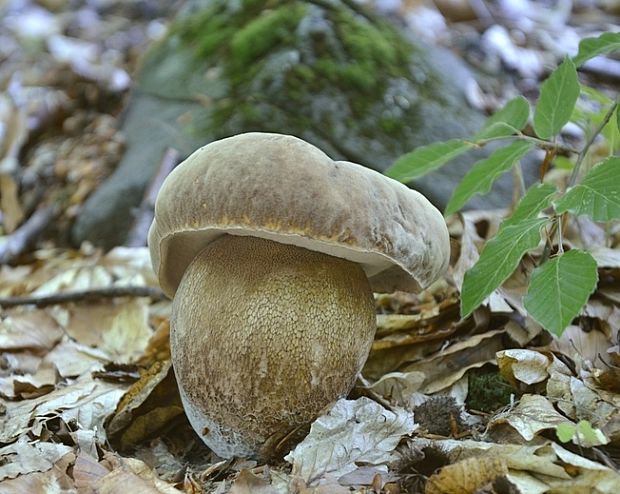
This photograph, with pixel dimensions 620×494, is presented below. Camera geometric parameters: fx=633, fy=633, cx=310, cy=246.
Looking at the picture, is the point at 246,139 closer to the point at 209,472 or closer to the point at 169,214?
the point at 169,214

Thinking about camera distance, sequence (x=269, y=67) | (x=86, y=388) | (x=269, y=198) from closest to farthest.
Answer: (x=269, y=198) → (x=86, y=388) → (x=269, y=67)

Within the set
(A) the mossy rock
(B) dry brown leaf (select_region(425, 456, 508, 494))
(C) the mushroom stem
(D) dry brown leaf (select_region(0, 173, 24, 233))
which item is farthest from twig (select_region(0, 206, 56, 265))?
(B) dry brown leaf (select_region(425, 456, 508, 494))

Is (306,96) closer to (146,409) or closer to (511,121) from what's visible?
(511,121)

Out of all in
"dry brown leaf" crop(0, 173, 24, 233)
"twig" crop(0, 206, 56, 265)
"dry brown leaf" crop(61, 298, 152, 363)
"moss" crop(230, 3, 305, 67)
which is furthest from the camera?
"dry brown leaf" crop(0, 173, 24, 233)

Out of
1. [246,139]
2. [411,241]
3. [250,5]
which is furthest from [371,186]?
[250,5]

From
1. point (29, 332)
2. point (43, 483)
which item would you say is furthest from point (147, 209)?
point (43, 483)

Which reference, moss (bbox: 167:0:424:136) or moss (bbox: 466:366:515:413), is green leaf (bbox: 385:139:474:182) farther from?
moss (bbox: 167:0:424:136)

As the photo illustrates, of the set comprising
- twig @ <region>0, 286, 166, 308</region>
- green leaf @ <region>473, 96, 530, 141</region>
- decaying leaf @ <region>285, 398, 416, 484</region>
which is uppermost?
green leaf @ <region>473, 96, 530, 141</region>
